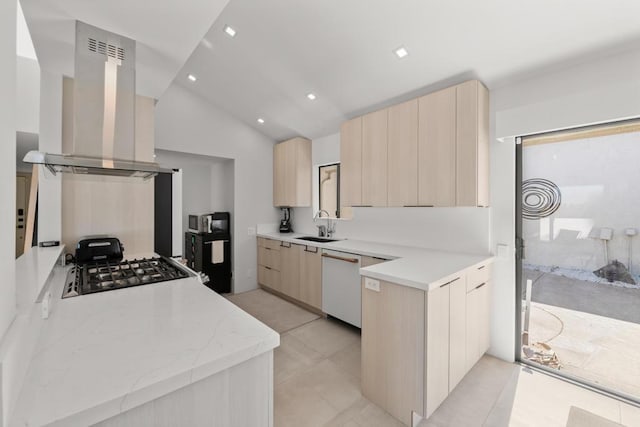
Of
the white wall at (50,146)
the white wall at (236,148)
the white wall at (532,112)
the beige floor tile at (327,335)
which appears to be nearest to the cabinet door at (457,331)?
the white wall at (532,112)

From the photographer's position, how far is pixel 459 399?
187cm

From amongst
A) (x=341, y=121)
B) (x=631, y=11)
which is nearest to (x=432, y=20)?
(x=631, y=11)

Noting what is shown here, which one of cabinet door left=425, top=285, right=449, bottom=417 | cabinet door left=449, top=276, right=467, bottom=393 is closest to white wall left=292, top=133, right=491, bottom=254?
cabinet door left=449, top=276, right=467, bottom=393

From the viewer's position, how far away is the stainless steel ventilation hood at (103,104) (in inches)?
60.8

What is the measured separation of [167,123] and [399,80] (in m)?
2.87

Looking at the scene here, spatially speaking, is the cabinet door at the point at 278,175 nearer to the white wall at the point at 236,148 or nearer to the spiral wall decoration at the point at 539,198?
the white wall at the point at 236,148

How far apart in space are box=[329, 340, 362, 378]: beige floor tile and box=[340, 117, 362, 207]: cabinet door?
148cm

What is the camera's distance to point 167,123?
3439 mm

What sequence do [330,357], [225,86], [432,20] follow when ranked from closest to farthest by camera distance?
[432,20] < [330,357] < [225,86]

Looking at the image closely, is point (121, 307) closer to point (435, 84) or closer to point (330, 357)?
point (330, 357)

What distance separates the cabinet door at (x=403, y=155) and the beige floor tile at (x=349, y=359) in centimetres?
144

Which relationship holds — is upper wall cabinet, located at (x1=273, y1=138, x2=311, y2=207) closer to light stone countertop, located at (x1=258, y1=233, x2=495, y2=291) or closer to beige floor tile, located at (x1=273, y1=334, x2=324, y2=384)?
light stone countertop, located at (x1=258, y1=233, x2=495, y2=291)

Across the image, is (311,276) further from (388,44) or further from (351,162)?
(388,44)

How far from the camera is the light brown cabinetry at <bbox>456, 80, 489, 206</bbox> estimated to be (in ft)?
7.10
